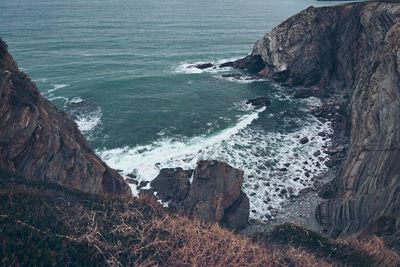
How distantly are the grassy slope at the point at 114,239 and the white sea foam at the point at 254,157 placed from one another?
17804 millimetres

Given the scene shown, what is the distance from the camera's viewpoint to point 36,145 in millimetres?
26031

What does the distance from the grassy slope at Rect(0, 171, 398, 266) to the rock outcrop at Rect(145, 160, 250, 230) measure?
1343cm

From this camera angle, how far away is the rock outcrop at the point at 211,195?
31984mm

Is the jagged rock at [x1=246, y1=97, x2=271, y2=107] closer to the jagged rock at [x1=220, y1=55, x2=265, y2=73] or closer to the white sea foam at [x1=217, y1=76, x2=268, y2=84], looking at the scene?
the white sea foam at [x1=217, y1=76, x2=268, y2=84]

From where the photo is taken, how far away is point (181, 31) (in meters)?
88.1

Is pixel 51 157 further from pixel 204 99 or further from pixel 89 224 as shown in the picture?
pixel 204 99

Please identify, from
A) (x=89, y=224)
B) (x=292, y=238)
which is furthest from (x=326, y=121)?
(x=89, y=224)

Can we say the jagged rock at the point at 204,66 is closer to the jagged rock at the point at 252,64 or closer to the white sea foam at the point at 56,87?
the jagged rock at the point at 252,64

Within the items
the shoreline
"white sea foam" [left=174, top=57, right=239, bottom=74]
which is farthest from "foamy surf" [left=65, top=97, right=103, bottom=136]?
the shoreline

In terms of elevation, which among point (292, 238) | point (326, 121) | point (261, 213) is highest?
point (292, 238)

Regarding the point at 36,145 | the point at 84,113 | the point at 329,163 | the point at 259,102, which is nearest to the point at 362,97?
the point at 329,163

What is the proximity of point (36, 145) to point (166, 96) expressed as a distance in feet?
101

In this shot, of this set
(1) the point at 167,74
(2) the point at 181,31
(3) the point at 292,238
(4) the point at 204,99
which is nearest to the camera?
(3) the point at 292,238

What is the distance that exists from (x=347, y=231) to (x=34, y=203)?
2304 centimetres
